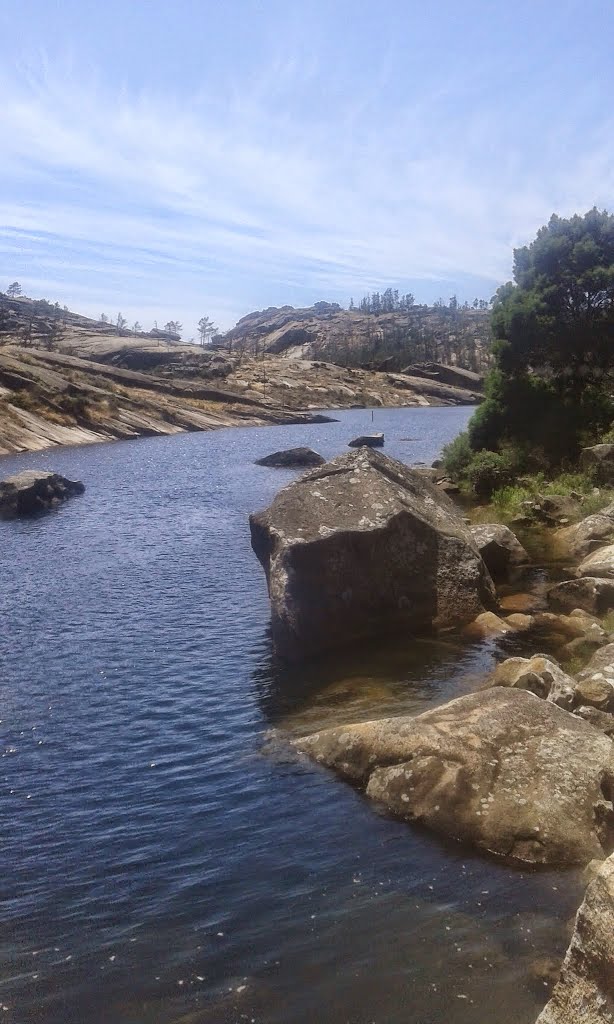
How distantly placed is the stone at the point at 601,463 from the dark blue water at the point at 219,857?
2209cm

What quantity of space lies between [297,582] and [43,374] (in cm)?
8244

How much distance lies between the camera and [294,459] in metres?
67.9

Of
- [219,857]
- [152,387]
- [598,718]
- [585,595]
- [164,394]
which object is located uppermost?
[152,387]

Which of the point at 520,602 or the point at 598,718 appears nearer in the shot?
the point at 598,718

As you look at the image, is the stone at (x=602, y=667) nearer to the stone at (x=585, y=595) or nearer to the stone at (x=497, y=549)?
the stone at (x=585, y=595)

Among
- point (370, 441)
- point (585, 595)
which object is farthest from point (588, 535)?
point (370, 441)

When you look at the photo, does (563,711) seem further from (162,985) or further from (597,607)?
(597,607)

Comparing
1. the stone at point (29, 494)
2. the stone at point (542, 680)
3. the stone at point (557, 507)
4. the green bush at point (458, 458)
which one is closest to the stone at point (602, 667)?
the stone at point (542, 680)

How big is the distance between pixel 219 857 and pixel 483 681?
8.15 meters

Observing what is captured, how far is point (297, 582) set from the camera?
68.5 feet

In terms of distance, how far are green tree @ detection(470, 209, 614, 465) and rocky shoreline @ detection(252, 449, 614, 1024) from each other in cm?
1556

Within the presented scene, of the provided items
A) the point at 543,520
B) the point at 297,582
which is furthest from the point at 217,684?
the point at 543,520

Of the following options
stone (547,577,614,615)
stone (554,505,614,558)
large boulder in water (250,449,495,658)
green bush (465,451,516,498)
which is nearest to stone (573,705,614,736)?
large boulder in water (250,449,495,658)

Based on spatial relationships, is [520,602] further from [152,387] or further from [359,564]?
[152,387]
